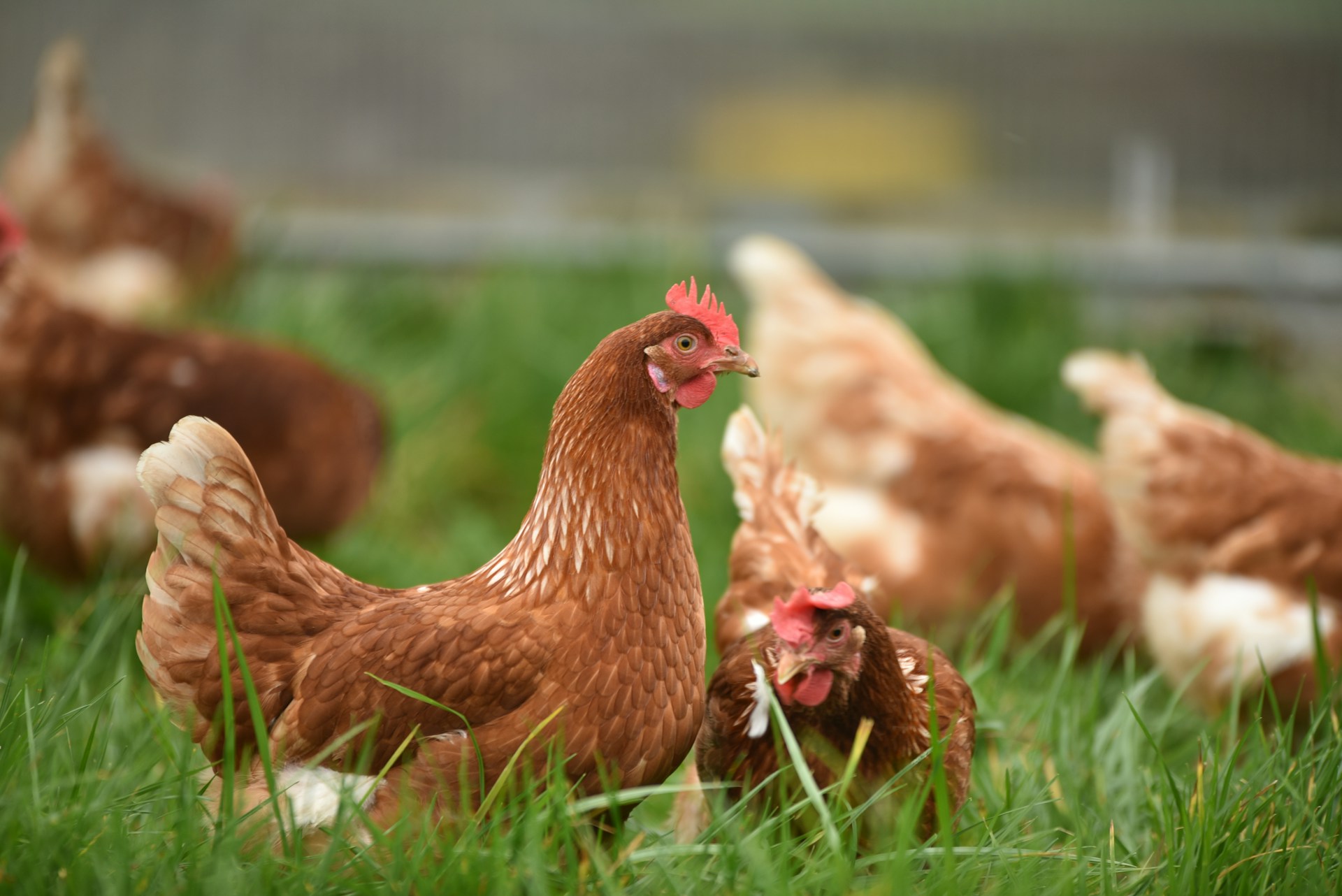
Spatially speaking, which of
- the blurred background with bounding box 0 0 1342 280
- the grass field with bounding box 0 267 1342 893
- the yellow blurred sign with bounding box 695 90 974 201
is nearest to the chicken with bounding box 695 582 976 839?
the grass field with bounding box 0 267 1342 893

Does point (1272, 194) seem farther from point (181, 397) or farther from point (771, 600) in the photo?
point (181, 397)

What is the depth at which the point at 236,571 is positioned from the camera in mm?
1812

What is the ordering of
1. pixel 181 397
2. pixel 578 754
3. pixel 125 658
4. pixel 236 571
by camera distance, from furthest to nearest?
pixel 181 397
pixel 125 658
pixel 236 571
pixel 578 754

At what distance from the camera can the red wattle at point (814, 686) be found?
1.84 metres

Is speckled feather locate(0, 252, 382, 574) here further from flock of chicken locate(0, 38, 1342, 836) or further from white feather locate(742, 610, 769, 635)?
white feather locate(742, 610, 769, 635)

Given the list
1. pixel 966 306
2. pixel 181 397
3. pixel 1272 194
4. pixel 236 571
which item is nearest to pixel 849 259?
pixel 966 306

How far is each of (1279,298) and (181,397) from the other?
18.4 ft

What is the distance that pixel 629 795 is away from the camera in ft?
5.33

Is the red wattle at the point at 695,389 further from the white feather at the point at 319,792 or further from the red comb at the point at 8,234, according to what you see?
the red comb at the point at 8,234

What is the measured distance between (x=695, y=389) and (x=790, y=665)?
0.45m

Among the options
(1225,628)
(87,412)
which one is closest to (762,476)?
(1225,628)

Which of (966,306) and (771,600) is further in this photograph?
(966,306)

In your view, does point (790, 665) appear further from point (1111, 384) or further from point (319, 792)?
point (1111, 384)

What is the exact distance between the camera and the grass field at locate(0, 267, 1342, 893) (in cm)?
160
